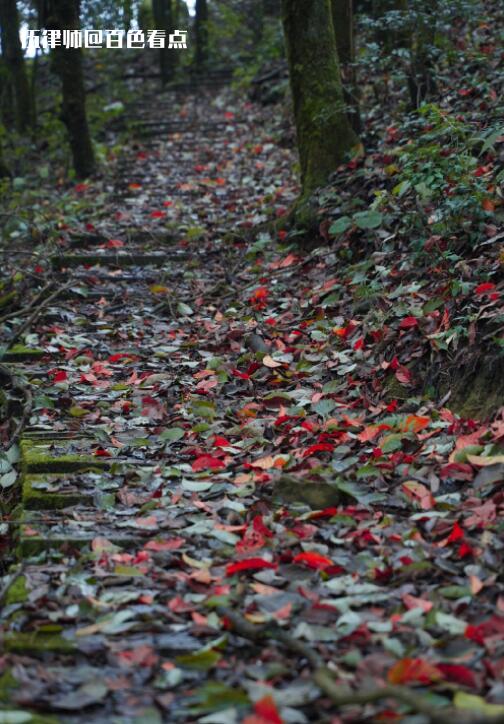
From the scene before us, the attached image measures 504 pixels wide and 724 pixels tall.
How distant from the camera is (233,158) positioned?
37.0ft

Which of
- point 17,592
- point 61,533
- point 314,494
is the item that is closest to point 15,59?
point 61,533

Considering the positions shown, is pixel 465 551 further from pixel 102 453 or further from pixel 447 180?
pixel 447 180

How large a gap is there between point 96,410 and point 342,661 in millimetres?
2535

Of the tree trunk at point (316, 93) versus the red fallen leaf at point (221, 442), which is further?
the tree trunk at point (316, 93)

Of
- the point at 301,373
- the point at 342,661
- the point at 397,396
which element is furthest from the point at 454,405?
the point at 342,661

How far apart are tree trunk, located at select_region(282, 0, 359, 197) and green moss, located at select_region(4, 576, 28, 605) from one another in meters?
4.75

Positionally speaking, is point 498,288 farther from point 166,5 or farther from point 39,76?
point 39,76

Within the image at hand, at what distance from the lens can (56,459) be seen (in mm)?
3883

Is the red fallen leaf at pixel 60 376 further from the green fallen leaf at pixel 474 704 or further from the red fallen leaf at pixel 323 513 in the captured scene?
the green fallen leaf at pixel 474 704

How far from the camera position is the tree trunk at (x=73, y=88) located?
10586 mm

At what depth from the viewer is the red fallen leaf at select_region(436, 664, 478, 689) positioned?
7.55 ft

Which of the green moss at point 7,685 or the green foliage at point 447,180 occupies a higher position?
the green foliage at point 447,180

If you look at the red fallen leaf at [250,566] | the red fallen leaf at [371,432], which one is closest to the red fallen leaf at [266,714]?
the red fallen leaf at [250,566]

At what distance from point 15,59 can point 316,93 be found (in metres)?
7.43
